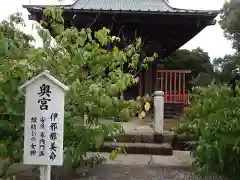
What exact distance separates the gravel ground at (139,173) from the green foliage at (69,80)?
1483 millimetres

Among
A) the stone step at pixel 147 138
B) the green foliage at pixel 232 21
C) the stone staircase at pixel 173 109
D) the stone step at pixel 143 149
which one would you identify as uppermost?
the green foliage at pixel 232 21

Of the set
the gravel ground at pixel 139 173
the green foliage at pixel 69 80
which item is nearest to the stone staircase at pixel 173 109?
the gravel ground at pixel 139 173

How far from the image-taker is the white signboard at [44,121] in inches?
104

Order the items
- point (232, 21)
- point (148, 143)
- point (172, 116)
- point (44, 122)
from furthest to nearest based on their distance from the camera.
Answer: point (232, 21) < point (172, 116) < point (148, 143) < point (44, 122)

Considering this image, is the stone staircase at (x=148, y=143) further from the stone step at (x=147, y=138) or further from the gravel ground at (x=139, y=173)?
the gravel ground at (x=139, y=173)

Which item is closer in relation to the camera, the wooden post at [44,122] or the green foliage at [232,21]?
the wooden post at [44,122]

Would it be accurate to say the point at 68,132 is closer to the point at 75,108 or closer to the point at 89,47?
the point at 75,108

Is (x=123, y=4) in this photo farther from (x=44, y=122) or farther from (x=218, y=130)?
(x=44, y=122)

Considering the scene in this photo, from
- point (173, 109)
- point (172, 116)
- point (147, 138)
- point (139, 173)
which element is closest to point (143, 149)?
point (147, 138)

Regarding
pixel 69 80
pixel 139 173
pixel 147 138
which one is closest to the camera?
pixel 69 80

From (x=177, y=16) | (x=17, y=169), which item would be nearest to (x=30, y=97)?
(x=17, y=169)

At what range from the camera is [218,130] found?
3.95 m

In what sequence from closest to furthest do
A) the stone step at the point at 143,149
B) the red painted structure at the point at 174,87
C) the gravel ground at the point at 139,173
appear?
the gravel ground at the point at 139,173, the stone step at the point at 143,149, the red painted structure at the point at 174,87

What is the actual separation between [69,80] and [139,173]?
8.02 feet
